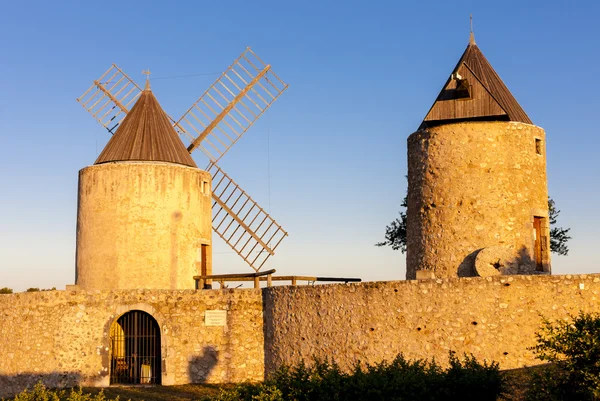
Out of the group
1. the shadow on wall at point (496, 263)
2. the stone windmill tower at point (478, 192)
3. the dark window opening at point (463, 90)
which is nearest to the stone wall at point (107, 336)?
the stone windmill tower at point (478, 192)

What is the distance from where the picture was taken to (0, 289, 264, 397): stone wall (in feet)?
61.9

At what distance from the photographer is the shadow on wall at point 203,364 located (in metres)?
18.9

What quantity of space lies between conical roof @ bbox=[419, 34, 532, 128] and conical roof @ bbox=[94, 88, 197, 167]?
691 cm

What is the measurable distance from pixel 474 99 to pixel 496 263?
13.1 ft

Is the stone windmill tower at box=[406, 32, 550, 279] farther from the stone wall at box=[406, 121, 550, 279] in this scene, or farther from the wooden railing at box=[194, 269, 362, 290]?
the wooden railing at box=[194, 269, 362, 290]

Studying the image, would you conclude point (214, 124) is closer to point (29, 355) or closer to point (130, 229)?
point (130, 229)

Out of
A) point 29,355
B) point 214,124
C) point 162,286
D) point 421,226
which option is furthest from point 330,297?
point 214,124

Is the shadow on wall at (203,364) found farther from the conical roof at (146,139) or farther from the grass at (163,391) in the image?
the conical roof at (146,139)

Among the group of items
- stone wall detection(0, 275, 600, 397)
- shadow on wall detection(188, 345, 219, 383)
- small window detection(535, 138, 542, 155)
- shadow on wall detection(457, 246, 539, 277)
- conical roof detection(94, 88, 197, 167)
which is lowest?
shadow on wall detection(188, 345, 219, 383)

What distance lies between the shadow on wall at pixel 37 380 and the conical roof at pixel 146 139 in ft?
18.9

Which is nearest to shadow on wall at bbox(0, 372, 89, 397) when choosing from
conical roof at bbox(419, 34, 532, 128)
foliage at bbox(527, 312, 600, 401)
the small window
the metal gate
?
the metal gate

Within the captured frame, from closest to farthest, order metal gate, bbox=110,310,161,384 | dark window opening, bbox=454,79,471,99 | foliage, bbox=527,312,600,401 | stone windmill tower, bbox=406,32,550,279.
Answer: foliage, bbox=527,312,600,401
stone windmill tower, bbox=406,32,550,279
dark window opening, bbox=454,79,471,99
metal gate, bbox=110,310,161,384

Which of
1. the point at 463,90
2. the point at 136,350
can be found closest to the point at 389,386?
the point at 463,90

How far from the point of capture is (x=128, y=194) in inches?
835
